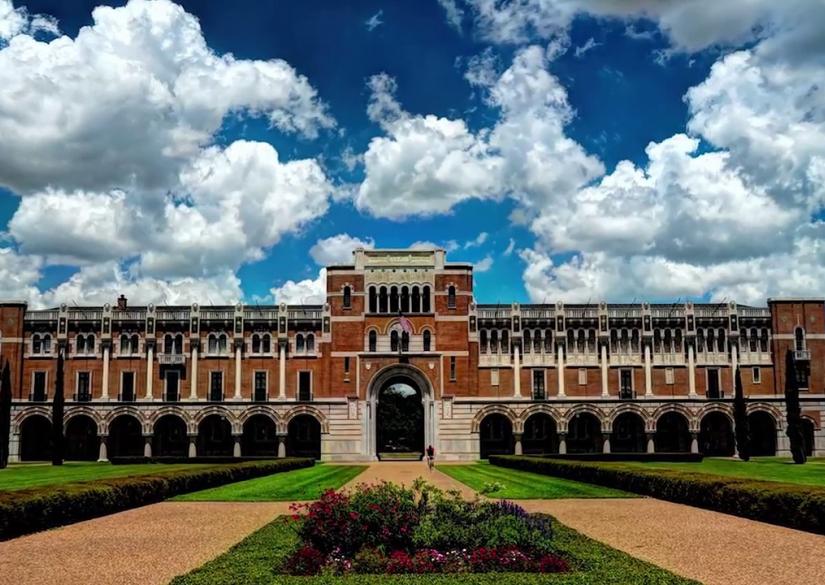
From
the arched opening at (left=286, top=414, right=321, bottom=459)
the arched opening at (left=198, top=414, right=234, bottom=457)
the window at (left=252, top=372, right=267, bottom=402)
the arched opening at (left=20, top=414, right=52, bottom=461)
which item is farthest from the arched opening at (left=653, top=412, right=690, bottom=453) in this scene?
the arched opening at (left=20, top=414, right=52, bottom=461)

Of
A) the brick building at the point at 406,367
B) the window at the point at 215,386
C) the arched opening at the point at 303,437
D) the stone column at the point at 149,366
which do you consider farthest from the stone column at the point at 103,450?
the arched opening at the point at 303,437

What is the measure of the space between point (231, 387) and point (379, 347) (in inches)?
468

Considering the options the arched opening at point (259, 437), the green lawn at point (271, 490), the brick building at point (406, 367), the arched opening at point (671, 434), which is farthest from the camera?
the arched opening at point (259, 437)

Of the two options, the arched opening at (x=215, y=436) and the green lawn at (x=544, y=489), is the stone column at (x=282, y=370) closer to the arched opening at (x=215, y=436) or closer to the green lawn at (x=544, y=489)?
the arched opening at (x=215, y=436)

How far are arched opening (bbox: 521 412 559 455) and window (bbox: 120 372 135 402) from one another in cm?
3039

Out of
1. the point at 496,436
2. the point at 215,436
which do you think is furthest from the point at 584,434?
the point at 215,436

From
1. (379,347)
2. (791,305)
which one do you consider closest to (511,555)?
(379,347)

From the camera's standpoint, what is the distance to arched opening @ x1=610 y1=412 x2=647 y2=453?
68.1 meters

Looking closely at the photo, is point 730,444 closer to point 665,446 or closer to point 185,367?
point 665,446

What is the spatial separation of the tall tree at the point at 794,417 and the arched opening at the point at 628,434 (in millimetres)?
12232

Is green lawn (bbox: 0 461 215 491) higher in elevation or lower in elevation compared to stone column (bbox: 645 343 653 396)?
lower

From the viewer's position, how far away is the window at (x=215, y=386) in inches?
2697

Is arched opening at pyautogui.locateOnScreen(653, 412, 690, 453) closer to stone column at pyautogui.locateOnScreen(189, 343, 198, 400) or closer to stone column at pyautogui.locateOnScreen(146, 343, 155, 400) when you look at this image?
stone column at pyautogui.locateOnScreen(189, 343, 198, 400)

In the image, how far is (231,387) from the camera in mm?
68688
